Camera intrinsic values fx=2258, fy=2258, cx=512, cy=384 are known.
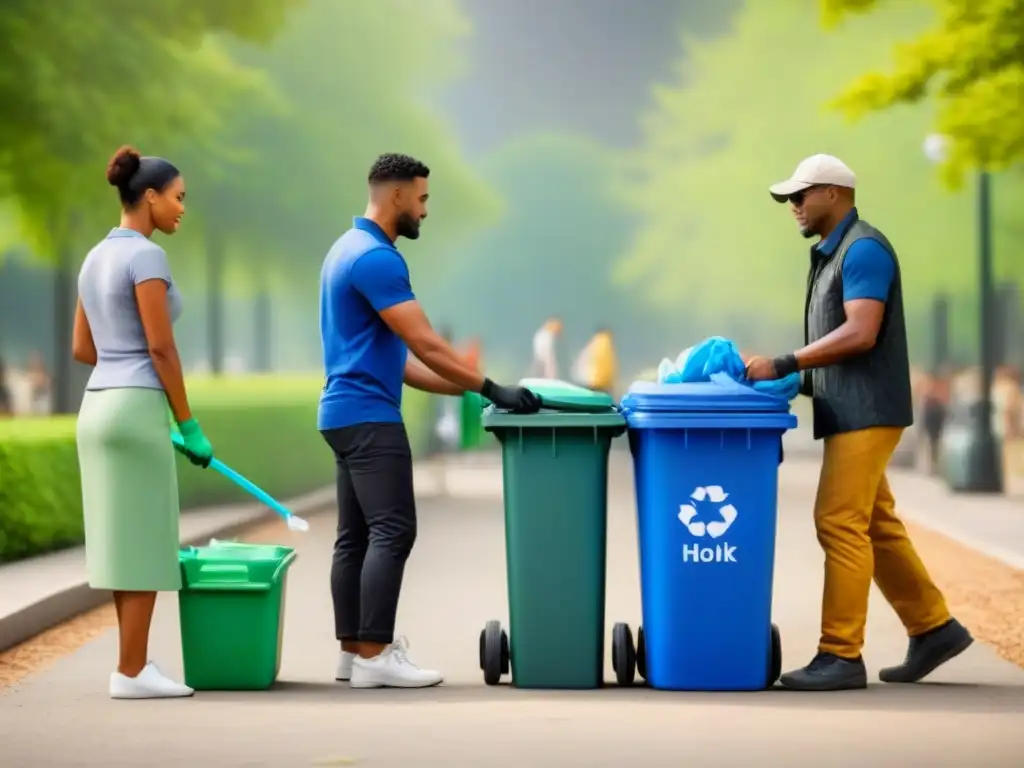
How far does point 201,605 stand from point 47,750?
1236 millimetres

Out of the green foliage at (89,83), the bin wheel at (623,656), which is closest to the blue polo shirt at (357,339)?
the bin wheel at (623,656)

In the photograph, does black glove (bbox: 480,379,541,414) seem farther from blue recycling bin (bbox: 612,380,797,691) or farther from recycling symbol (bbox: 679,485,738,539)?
recycling symbol (bbox: 679,485,738,539)

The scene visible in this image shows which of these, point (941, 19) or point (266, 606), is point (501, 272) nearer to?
point (941, 19)

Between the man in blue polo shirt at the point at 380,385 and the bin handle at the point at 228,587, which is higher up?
the man in blue polo shirt at the point at 380,385

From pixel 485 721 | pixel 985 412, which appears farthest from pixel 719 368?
pixel 985 412

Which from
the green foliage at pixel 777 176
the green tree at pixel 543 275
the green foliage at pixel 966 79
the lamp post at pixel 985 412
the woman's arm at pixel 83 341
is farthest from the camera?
the green tree at pixel 543 275

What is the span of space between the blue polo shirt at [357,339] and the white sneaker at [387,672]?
90 centimetres

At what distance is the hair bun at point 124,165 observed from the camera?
8.28 metres

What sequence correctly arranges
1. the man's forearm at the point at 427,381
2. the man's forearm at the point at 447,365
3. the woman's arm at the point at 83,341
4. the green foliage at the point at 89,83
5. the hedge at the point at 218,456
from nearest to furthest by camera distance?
the man's forearm at the point at 447,365, the woman's arm at the point at 83,341, the man's forearm at the point at 427,381, the hedge at the point at 218,456, the green foliage at the point at 89,83

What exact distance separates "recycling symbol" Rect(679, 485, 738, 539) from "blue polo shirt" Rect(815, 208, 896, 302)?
2.89 ft

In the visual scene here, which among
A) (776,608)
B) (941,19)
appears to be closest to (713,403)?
(776,608)

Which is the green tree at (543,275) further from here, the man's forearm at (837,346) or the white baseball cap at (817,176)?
the man's forearm at (837,346)

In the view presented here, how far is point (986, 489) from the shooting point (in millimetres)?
21891

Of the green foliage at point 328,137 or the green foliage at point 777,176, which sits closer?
the green foliage at point 328,137
